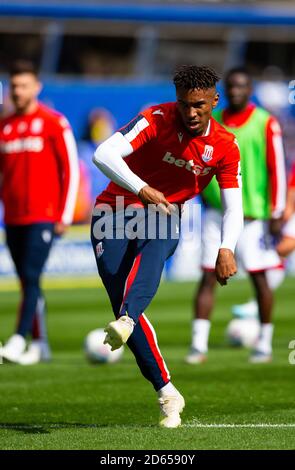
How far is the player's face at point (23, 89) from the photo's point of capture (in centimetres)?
1129

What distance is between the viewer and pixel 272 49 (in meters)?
26.6

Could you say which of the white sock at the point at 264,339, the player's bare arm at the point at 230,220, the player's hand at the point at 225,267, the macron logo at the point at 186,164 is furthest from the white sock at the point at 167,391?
the white sock at the point at 264,339

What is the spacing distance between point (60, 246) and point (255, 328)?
30.7ft

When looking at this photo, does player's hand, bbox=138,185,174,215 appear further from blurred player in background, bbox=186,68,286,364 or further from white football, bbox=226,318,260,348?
white football, bbox=226,318,260,348

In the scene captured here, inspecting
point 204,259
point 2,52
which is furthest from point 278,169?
point 2,52

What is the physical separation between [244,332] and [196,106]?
597 cm

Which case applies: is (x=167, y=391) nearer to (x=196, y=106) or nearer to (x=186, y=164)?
(x=186, y=164)

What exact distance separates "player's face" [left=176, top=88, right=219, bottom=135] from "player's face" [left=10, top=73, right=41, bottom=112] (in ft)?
13.8

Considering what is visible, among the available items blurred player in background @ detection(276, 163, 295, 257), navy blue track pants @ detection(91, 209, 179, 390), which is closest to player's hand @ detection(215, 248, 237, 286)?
navy blue track pants @ detection(91, 209, 179, 390)

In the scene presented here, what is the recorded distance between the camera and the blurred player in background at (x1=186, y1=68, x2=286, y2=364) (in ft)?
38.0

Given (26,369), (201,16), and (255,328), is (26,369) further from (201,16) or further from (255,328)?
(201,16)

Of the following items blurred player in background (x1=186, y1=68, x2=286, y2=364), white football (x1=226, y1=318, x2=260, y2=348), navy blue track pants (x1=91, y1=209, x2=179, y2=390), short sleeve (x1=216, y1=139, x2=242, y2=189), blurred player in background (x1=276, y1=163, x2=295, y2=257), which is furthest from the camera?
blurred player in background (x1=276, y1=163, x2=295, y2=257)

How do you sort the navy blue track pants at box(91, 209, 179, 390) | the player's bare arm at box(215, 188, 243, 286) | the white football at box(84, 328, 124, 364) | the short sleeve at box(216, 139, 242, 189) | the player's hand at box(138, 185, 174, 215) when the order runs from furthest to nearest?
the white football at box(84, 328, 124, 364), the short sleeve at box(216, 139, 242, 189), the navy blue track pants at box(91, 209, 179, 390), the player's bare arm at box(215, 188, 243, 286), the player's hand at box(138, 185, 174, 215)

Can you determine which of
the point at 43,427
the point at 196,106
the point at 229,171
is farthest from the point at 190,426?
the point at 196,106
